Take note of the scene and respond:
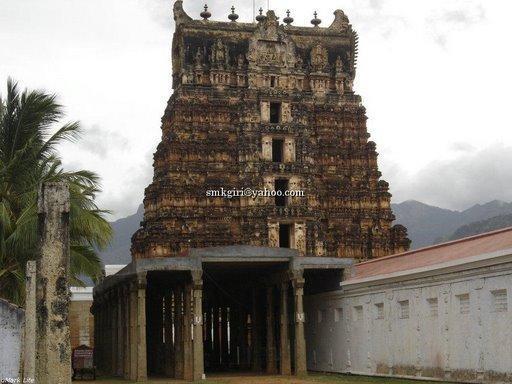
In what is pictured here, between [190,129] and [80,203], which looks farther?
[190,129]

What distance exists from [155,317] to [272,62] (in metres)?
16.7

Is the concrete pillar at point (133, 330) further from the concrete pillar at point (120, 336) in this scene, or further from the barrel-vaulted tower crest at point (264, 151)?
the barrel-vaulted tower crest at point (264, 151)

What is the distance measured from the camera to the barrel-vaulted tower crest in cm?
5019

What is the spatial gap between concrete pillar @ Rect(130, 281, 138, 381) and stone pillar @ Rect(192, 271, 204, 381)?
2511 millimetres

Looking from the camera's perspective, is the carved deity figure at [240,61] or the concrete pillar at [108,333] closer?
the concrete pillar at [108,333]

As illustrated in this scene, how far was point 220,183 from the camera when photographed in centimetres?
5050

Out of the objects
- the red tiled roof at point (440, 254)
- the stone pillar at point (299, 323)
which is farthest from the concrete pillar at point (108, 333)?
the red tiled roof at point (440, 254)

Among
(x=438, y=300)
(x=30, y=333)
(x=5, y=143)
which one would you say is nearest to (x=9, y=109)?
(x=5, y=143)

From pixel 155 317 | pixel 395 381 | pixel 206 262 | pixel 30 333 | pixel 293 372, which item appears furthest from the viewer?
pixel 155 317

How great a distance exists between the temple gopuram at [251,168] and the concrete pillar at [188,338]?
8.12 metres

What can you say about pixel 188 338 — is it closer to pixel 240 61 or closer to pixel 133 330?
pixel 133 330

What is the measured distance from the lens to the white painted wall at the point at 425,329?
2580 centimetres

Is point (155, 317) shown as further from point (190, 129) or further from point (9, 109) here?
point (9, 109)

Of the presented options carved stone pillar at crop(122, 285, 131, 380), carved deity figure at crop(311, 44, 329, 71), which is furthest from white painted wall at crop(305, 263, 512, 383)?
carved deity figure at crop(311, 44, 329, 71)
